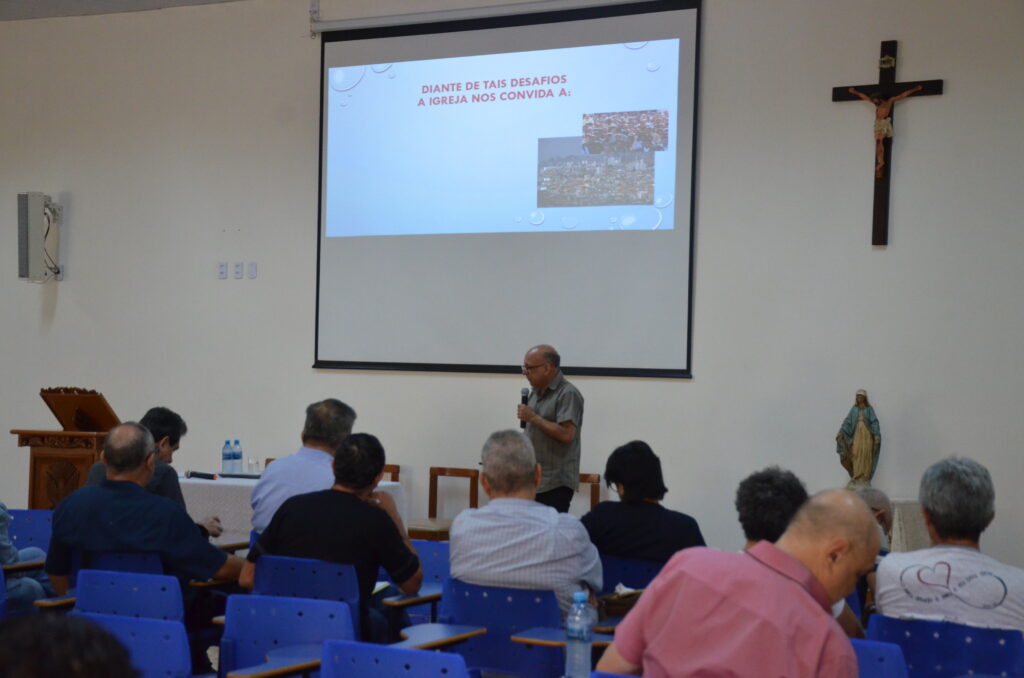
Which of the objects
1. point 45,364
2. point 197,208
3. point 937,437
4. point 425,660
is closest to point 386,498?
point 425,660

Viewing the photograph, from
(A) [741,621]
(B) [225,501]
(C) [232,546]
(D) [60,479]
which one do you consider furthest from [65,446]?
(A) [741,621]

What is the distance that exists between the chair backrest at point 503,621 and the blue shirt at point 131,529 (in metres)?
0.90

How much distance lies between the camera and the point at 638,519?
3.22 meters

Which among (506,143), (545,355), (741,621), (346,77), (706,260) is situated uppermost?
(346,77)

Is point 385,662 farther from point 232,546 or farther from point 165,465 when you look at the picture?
point 165,465

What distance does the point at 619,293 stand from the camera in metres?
6.01

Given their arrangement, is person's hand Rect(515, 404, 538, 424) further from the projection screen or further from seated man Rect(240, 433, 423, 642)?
seated man Rect(240, 433, 423, 642)

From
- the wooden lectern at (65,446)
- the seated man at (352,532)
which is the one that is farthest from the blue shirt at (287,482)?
the wooden lectern at (65,446)

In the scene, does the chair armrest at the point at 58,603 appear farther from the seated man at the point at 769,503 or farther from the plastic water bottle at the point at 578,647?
the seated man at the point at 769,503

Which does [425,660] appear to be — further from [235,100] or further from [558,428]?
[235,100]

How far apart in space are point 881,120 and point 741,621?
440cm

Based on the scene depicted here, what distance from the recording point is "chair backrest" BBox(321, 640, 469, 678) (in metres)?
1.97

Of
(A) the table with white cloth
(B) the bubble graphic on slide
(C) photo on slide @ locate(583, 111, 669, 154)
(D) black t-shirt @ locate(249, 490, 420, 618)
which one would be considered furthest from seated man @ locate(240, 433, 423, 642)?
(B) the bubble graphic on slide

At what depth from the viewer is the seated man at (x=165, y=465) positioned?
384 centimetres
